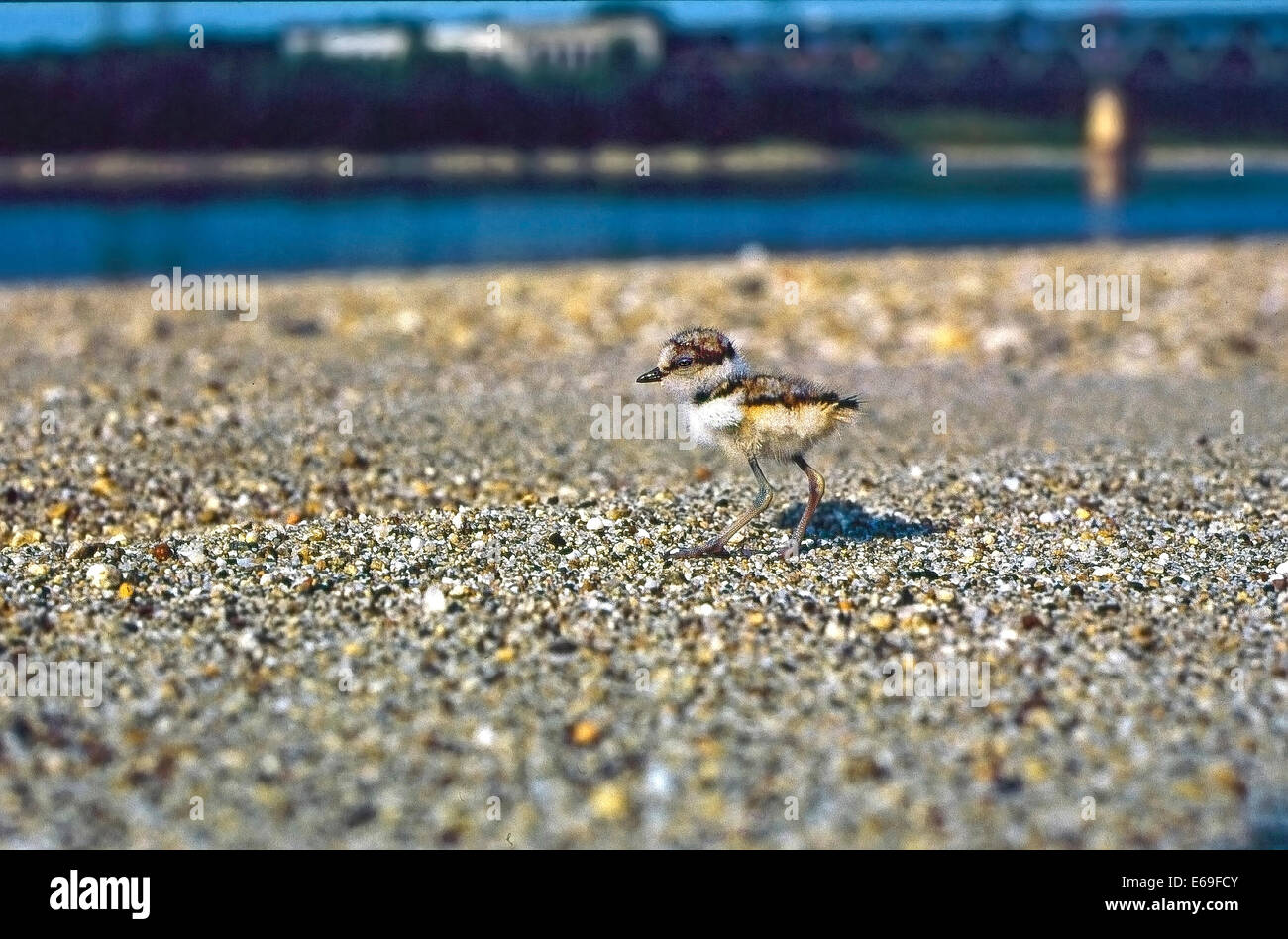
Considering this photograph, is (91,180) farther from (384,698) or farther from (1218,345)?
(384,698)

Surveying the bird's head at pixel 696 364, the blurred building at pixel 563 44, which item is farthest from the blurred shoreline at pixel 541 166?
the bird's head at pixel 696 364

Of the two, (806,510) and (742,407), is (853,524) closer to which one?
(806,510)

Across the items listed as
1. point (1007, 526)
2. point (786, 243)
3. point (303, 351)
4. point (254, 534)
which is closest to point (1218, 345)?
point (1007, 526)

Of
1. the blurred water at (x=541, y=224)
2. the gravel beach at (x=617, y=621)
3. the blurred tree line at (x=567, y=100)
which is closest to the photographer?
the gravel beach at (x=617, y=621)

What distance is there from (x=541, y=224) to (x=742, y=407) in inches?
909

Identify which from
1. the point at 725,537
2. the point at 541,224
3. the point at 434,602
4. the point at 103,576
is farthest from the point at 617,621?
the point at 541,224

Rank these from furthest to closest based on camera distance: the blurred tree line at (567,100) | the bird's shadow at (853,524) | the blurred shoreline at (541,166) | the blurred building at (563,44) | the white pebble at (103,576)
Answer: the blurred building at (563,44)
the blurred tree line at (567,100)
the blurred shoreline at (541,166)
the bird's shadow at (853,524)
the white pebble at (103,576)

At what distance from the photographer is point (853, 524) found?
17.8 feet

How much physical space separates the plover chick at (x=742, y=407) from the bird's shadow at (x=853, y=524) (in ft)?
1.30

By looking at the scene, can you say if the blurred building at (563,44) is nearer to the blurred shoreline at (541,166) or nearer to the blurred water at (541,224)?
the blurred shoreline at (541,166)

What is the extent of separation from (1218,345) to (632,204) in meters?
22.8

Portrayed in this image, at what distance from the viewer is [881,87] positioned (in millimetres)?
44219

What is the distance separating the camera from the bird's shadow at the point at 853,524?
5273 millimetres

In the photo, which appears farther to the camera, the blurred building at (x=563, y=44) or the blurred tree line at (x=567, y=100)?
the blurred building at (x=563, y=44)
